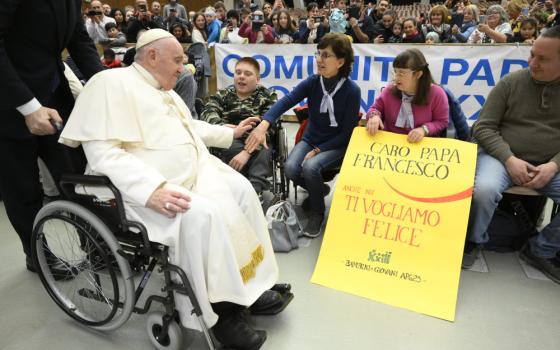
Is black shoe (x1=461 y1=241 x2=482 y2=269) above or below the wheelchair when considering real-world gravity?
below

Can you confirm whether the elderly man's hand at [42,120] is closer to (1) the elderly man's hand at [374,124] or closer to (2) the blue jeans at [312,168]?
(2) the blue jeans at [312,168]

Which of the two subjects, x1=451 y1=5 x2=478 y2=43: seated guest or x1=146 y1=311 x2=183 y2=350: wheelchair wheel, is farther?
x1=451 y1=5 x2=478 y2=43: seated guest

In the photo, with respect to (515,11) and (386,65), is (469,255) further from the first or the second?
(515,11)

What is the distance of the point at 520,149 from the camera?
2145 mm

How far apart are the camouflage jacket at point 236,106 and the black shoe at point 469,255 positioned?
1545 mm

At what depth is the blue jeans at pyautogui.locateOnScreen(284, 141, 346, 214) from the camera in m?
2.45

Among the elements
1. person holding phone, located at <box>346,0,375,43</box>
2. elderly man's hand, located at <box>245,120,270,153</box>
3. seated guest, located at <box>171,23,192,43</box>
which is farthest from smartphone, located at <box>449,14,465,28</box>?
elderly man's hand, located at <box>245,120,270,153</box>

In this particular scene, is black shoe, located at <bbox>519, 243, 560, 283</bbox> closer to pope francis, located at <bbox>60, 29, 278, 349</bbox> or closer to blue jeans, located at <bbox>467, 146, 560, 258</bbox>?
blue jeans, located at <bbox>467, 146, 560, 258</bbox>

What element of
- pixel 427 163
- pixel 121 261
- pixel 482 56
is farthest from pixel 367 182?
pixel 482 56

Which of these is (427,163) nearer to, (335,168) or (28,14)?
(335,168)

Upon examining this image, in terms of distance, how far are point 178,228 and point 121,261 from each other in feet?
0.88

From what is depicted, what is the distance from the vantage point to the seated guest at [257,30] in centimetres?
544

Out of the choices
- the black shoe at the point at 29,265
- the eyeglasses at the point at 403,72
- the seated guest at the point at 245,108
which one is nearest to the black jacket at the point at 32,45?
the black shoe at the point at 29,265

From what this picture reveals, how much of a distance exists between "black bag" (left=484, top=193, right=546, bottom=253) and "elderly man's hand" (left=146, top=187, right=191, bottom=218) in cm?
189
